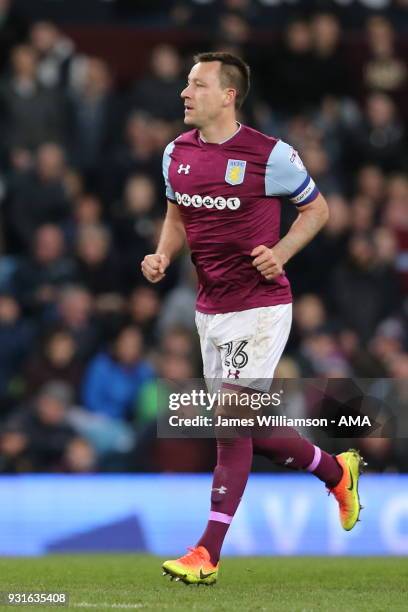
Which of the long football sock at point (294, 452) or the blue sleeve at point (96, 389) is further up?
the long football sock at point (294, 452)

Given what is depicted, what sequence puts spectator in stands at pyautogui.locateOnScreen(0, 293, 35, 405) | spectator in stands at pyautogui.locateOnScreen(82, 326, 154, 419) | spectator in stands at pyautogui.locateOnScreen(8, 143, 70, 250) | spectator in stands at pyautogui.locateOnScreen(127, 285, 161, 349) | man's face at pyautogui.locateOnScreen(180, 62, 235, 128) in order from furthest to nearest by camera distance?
spectator in stands at pyautogui.locateOnScreen(8, 143, 70, 250) → spectator in stands at pyautogui.locateOnScreen(127, 285, 161, 349) → spectator in stands at pyautogui.locateOnScreen(0, 293, 35, 405) → spectator in stands at pyautogui.locateOnScreen(82, 326, 154, 419) → man's face at pyautogui.locateOnScreen(180, 62, 235, 128)

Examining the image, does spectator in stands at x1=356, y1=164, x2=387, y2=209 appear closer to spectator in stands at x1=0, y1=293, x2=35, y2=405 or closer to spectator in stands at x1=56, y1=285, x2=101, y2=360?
spectator in stands at x1=56, y1=285, x2=101, y2=360

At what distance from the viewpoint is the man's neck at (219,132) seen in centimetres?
750

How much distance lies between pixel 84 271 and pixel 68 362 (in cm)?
108

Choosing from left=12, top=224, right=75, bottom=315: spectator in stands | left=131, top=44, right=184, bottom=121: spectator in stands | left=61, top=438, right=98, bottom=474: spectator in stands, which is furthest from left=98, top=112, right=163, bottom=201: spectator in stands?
left=61, top=438, right=98, bottom=474: spectator in stands

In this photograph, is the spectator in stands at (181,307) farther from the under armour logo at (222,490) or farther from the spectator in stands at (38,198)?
the under armour logo at (222,490)

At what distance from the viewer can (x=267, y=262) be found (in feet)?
23.7

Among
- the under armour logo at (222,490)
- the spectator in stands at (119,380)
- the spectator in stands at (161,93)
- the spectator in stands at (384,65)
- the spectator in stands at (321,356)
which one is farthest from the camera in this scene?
the spectator in stands at (384,65)

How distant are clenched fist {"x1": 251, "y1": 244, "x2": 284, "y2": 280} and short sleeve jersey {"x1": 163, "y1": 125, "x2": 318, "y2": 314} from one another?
20 centimetres

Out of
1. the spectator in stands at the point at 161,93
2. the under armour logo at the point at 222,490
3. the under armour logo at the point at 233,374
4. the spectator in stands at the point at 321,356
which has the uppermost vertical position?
the spectator in stands at the point at 161,93

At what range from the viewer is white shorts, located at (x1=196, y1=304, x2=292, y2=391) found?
741cm

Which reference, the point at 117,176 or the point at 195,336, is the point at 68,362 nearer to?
the point at 195,336

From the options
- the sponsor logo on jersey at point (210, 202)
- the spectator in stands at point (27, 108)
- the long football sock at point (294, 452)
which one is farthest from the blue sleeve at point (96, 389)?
the sponsor logo on jersey at point (210, 202)

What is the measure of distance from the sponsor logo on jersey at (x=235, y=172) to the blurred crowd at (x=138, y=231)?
4.50m
